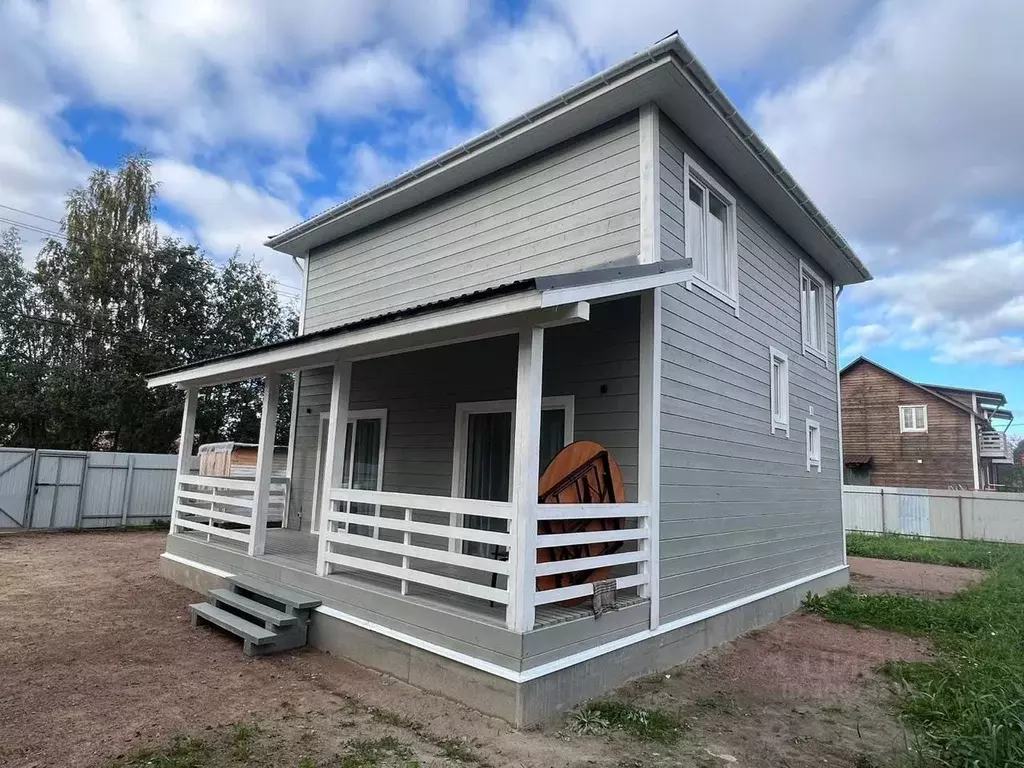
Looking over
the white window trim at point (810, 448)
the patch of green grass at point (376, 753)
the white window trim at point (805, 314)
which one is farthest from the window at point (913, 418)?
the patch of green grass at point (376, 753)

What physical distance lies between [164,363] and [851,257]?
58.6 feet

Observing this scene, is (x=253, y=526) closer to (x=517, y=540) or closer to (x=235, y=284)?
(x=517, y=540)

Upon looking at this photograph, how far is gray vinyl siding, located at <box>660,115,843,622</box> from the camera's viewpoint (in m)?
5.57

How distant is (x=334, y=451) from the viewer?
5.62 metres

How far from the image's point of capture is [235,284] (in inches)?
794

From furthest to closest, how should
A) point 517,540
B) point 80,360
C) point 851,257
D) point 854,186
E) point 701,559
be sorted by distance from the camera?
point 80,360 < point 854,186 < point 851,257 < point 701,559 < point 517,540

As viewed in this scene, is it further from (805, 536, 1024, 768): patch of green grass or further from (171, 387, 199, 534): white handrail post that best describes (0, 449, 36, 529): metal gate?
(805, 536, 1024, 768): patch of green grass

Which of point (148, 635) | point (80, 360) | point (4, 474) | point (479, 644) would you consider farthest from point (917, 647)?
point (80, 360)

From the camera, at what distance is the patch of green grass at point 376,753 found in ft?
10.8

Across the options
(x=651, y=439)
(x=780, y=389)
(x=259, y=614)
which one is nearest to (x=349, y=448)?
(x=259, y=614)

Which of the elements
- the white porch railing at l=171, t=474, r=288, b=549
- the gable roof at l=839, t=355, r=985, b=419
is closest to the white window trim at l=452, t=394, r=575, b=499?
the white porch railing at l=171, t=474, r=288, b=549

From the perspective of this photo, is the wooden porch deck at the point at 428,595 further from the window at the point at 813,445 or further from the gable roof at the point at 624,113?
the window at the point at 813,445

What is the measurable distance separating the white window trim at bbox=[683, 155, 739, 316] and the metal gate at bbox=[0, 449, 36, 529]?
14.0 metres

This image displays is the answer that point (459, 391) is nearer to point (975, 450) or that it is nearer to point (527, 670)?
point (527, 670)
